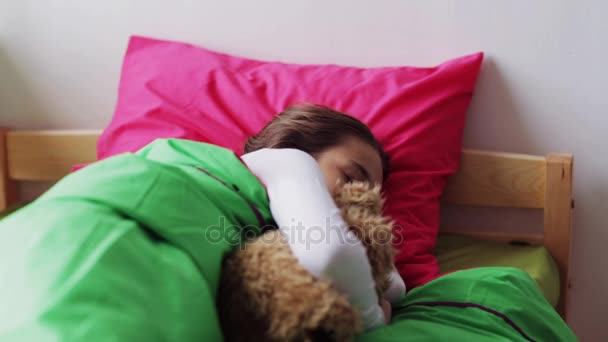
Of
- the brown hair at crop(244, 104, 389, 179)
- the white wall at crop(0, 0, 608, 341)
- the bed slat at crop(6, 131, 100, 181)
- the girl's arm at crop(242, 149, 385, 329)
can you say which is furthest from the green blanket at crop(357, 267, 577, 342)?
the bed slat at crop(6, 131, 100, 181)

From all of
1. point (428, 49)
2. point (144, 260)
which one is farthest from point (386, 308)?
point (428, 49)

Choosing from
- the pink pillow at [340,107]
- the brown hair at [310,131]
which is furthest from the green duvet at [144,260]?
the pink pillow at [340,107]

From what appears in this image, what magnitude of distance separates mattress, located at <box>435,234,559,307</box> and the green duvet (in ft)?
0.87

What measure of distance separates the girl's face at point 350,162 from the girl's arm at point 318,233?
6.3 inches

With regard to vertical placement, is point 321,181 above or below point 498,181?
above

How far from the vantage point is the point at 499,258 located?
4.22 ft

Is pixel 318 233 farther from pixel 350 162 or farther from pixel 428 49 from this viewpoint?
pixel 428 49

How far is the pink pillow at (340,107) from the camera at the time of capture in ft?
4.18

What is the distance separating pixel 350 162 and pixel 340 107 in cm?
26

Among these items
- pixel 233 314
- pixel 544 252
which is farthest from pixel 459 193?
pixel 233 314

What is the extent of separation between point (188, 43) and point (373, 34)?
427 millimetres

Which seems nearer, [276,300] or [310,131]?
[276,300]

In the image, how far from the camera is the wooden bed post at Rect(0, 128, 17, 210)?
1.57 m

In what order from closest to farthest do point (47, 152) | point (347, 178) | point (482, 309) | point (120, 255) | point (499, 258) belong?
point (120, 255), point (482, 309), point (347, 178), point (499, 258), point (47, 152)
